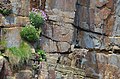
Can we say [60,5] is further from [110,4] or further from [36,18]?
[110,4]

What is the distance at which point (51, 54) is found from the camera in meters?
15.4

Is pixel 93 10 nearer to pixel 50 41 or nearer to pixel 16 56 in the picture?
pixel 50 41

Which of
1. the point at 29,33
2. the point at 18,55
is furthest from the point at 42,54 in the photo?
the point at 18,55

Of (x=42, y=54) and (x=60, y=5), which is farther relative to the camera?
(x=60, y=5)

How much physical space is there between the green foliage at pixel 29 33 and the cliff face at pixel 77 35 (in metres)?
0.25

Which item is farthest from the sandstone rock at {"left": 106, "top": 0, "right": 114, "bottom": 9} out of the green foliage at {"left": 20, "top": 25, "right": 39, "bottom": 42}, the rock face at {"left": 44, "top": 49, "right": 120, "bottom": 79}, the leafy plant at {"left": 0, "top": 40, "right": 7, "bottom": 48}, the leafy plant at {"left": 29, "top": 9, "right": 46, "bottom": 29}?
the leafy plant at {"left": 0, "top": 40, "right": 7, "bottom": 48}

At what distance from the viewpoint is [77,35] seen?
53.5 feet

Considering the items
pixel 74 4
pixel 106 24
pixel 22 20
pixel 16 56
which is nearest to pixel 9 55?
pixel 16 56

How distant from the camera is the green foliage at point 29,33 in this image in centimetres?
1490

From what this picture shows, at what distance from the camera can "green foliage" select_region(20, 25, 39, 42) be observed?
587 inches

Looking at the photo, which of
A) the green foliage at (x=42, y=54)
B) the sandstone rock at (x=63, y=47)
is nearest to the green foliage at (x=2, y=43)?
the green foliage at (x=42, y=54)

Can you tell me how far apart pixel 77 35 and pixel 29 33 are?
231cm

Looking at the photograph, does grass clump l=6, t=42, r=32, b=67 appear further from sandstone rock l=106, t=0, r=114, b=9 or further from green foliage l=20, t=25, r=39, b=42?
sandstone rock l=106, t=0, r=114, b=9

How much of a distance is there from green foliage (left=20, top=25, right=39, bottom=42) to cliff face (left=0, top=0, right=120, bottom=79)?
0.25m
